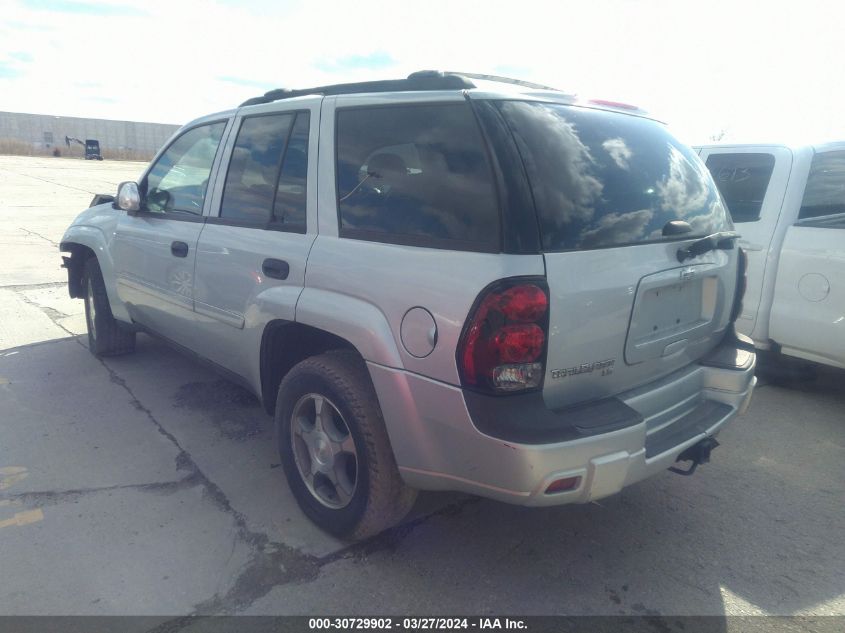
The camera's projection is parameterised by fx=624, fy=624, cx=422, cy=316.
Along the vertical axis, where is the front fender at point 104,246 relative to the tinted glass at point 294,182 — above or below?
below

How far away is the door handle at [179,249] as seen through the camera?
3693 mm

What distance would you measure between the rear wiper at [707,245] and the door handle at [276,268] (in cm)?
174

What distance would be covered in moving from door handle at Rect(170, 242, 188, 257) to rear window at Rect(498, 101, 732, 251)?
7.21 feet

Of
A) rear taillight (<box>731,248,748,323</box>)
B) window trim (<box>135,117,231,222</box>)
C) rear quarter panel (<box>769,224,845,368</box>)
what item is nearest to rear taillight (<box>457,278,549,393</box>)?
rear taillight (<box>731,248,748,323</box>)

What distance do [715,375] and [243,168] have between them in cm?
266

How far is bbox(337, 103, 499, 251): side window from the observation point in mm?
2273

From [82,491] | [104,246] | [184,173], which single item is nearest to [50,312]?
[104,246]

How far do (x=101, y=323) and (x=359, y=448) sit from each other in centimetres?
343

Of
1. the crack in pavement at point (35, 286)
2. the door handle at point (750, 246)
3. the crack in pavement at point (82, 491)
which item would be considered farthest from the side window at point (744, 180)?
the crack in pavement at point (35, 286)

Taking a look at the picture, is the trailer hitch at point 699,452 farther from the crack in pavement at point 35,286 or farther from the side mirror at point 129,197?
the crack in pavement at point 35,286

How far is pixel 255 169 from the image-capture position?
11.0 feet

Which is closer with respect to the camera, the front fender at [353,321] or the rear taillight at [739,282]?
the front fender at [353,321]

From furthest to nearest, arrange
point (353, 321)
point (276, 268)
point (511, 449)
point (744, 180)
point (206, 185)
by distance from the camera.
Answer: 1. point (744, 180)
2. point (206, 185)
3. point (276, 268)
4. point (353, 321)
5. point (511, 449)

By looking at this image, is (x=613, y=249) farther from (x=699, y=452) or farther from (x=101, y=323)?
(x=101, y=323)
